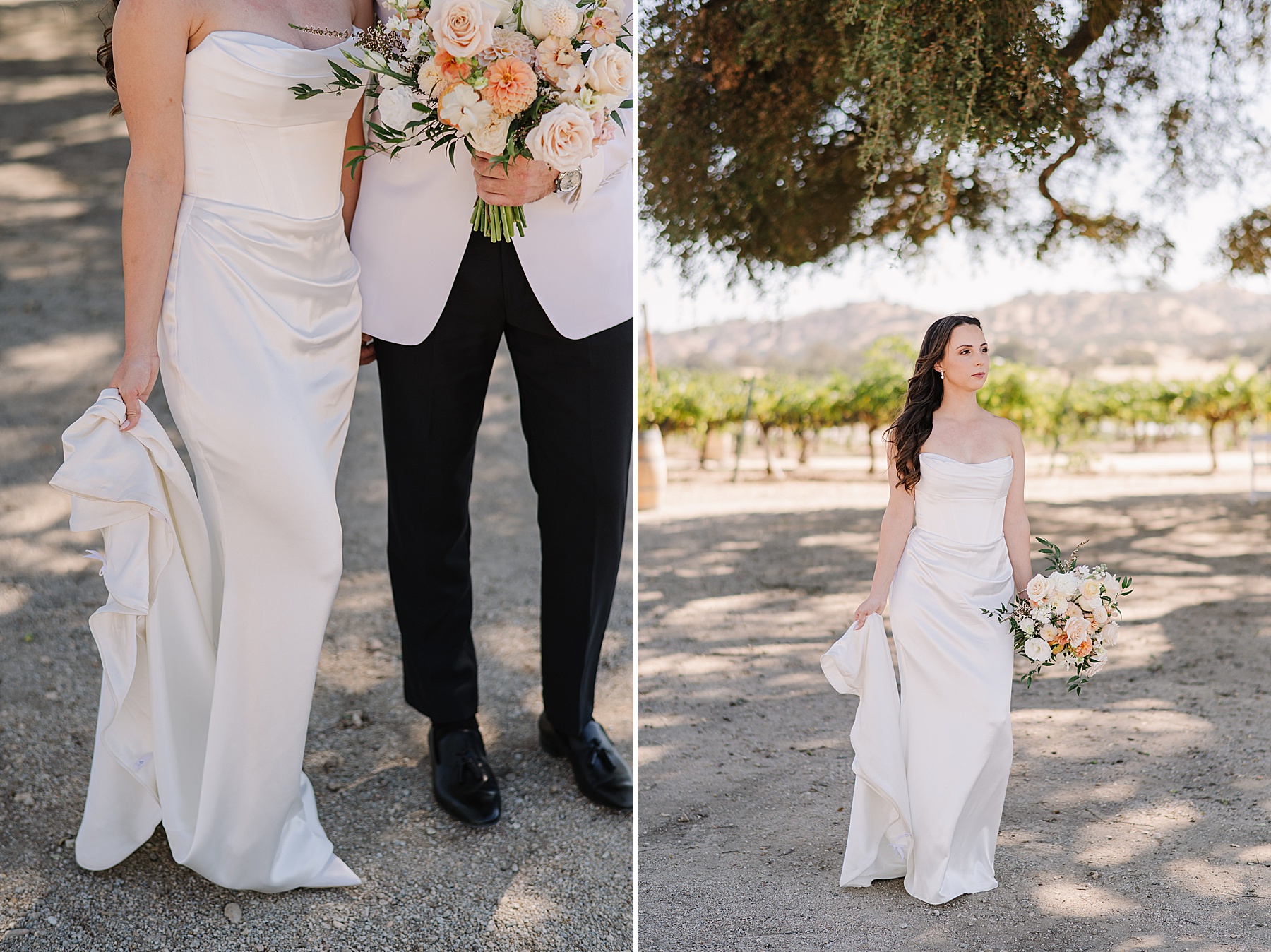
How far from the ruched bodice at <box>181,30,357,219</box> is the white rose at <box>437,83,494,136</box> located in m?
0.46

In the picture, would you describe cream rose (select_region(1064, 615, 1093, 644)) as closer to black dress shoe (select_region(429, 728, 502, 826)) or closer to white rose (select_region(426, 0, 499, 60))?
black dress shoe (select_region(429, 728, 502, 826))

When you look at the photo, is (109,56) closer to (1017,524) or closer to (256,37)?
(256,37)

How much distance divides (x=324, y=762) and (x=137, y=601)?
1132mm

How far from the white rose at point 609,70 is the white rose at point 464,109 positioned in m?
0.25

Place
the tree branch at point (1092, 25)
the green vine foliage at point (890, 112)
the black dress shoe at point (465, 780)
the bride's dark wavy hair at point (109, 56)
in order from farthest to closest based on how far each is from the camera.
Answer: the tree branch at point (1092, 25), the green vine foliage at point (890, 112), the black dress shoe at point (465, 780), the bride's dark wavy hair at point (109, 56)

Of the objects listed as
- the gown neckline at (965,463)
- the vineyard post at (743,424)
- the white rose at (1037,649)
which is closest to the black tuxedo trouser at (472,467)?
the gown neckline at (965,463)

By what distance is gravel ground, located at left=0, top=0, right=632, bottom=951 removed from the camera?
98.9 inches

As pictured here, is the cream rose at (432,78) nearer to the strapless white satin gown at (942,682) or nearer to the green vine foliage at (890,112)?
the strapless white satin gown at (942,682)

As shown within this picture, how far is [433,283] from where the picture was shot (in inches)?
105

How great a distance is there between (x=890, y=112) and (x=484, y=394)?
1.95 metres

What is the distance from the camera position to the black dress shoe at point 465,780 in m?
2.97

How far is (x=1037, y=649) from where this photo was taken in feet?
8.34

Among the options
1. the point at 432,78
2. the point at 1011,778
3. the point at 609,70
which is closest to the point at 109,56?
the point at 432,78

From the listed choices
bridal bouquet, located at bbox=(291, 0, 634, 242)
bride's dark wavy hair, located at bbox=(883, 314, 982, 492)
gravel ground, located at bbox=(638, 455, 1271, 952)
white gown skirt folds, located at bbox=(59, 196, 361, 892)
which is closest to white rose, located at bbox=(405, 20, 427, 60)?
bridal bouquet, located at bbox=(291, 0, 634, 242)
